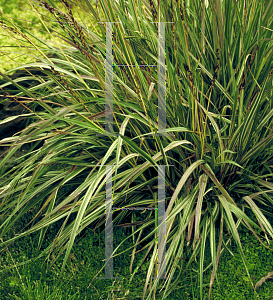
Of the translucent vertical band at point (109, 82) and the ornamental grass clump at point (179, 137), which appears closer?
the ornamental grass clump at point (179, 137)

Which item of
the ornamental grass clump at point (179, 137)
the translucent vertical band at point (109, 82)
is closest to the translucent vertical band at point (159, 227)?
the ornamental grass clump at point (179, 137)

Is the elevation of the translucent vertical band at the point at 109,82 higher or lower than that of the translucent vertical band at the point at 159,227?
higher

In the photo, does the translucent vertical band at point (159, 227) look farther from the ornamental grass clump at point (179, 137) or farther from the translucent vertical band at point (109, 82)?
the translucent vertical band at point (109, 82)

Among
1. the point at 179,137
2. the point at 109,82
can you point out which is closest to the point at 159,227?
the point at 179,137

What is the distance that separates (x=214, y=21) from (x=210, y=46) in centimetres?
17

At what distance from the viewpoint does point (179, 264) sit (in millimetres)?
1984

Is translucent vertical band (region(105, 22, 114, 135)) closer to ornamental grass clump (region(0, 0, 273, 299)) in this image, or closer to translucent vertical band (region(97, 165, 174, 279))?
ornamental grass clump (region(0, 0, 273, 299))

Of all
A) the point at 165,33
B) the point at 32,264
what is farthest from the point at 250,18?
the point at 32,264

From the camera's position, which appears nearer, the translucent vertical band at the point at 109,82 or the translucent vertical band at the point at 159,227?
the translucent vertical band at the point at 159,227

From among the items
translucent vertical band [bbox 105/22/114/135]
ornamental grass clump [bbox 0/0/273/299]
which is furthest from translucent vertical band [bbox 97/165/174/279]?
translucent vertical band [bbox 105/22/114/135]

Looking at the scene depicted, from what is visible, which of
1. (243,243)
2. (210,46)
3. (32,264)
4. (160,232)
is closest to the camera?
(160,232)

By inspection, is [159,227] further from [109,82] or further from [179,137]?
[109,82]

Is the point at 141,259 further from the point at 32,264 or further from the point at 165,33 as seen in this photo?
the point at 165,33

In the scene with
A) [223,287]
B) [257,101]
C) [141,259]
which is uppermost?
[257,101]
